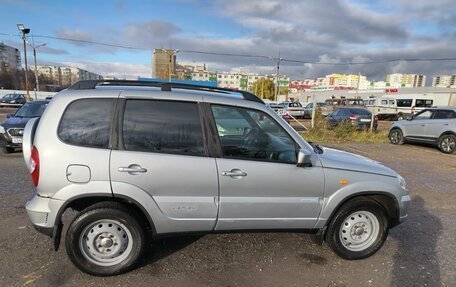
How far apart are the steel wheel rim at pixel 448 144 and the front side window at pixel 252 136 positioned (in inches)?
436

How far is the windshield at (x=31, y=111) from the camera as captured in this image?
964cm

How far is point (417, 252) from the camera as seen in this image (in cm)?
381

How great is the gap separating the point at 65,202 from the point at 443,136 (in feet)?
42.9

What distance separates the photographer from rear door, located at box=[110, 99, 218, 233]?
2963mm

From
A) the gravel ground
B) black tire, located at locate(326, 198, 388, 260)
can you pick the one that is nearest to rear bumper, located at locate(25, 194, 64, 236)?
the gravel ground

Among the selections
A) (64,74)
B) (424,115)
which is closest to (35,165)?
(424,115)

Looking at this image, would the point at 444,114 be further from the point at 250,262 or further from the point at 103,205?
the point at 103,205

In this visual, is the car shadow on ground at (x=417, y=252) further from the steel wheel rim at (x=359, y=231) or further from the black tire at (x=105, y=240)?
the black tire at (x=105, y=240)

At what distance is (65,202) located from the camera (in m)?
2.93

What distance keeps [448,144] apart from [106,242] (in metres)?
12.7

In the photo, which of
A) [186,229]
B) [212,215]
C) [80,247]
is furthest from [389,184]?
[80,247]

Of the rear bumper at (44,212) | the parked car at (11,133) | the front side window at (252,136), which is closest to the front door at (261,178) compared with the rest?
the front side window at (252,136)

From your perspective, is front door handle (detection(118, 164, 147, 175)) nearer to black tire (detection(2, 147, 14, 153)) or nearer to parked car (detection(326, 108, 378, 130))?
black tire (detection(2, 147, 14, 153))

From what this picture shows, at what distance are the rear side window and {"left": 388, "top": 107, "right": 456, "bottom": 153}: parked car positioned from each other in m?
12.6
